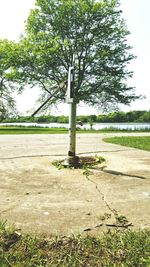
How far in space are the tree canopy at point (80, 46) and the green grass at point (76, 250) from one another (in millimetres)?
25441

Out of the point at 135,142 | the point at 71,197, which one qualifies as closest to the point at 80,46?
the point at 135,142

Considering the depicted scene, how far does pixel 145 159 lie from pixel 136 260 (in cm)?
471

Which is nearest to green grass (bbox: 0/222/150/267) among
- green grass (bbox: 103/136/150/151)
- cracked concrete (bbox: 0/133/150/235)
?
cracked concrete (bbox: 0/133/150/235)

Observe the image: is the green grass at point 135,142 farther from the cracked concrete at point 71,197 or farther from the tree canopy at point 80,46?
the tree canopy at point 80,46

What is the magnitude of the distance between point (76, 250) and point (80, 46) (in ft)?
92.6

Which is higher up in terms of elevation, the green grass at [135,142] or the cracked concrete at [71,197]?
the green grass at [135,142]

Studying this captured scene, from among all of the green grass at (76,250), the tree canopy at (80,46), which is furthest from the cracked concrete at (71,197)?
the tree canopy at (80,46)

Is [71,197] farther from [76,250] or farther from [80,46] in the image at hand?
[80,46]

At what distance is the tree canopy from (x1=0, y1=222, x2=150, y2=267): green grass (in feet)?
83.5

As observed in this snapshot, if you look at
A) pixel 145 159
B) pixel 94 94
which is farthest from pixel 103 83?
pixel 145 159

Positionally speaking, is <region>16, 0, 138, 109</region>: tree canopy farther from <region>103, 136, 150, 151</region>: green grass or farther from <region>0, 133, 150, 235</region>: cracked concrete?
<region>0, 133, 150, 235</region>: cracked concrete

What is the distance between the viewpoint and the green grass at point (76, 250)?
1.99m

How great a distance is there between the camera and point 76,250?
217 cm

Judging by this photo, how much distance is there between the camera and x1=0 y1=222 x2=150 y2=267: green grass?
1.99 metres
